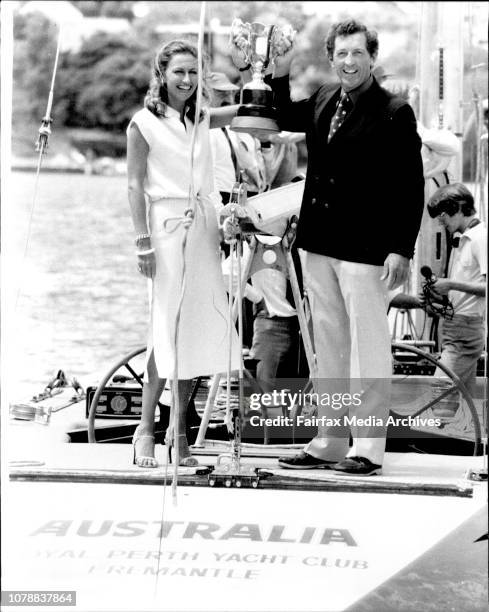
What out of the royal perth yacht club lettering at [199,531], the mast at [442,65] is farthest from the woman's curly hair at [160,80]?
the mast at [442,65]

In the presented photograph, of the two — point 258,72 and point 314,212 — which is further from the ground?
point 258,72

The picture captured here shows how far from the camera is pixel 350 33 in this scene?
15.0ft

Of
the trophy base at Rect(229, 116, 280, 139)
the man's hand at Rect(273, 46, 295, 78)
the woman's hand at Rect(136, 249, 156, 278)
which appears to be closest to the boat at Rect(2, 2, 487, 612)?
the woman's hand at Rect(136, 249, 156, 278)

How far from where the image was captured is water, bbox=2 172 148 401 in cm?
725

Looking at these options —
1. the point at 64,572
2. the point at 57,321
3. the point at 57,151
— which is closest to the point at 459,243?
the point at 64,572

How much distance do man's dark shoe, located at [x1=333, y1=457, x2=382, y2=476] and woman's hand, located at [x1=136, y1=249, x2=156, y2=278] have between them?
900 mm

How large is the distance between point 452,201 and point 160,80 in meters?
1.38

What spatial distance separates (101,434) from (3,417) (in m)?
2.28

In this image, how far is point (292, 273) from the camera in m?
4.98

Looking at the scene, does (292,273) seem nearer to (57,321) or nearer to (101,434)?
(101,434)

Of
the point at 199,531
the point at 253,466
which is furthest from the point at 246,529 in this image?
the point at 253,466

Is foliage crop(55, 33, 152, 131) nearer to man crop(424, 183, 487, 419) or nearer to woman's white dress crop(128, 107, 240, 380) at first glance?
man crop(424, 183, 487, 419)

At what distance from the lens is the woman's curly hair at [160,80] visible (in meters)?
4.67

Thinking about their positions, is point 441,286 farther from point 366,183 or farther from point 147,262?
point 147,262
